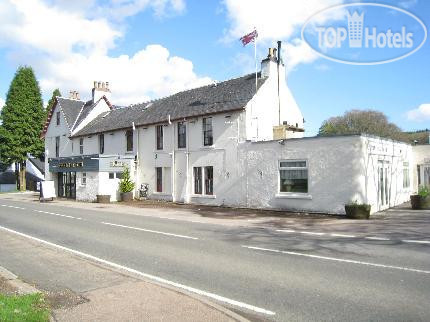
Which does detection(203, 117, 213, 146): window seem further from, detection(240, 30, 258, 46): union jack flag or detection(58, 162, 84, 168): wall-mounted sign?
detection(58, 162, 84, 168): wall-mounted sign

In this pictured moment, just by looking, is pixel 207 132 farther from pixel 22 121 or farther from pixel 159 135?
pixel 22 121

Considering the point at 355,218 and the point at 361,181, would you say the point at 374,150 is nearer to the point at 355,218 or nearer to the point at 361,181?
the point at 361,181

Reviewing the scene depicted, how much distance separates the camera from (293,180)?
828 inches

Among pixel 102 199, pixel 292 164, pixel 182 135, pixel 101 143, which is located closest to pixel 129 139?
pixel 101 143

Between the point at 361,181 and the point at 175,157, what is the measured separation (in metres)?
13.8

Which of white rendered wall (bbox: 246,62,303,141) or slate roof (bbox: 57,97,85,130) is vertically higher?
slate roof (bbox: 57,97,85,130)

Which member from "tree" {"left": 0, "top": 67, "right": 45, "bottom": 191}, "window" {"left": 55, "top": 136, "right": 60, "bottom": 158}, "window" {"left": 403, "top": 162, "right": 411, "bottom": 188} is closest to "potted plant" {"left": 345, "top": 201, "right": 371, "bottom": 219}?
"window" {"left": 403, "top": 162, "right": 411, "bottom": 188}

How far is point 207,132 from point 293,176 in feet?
24.3

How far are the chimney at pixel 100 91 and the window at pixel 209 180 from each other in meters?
21.6

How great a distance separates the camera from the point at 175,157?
92.0ft

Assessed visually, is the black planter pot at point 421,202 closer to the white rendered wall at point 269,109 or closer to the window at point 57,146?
the white rendered wall at point 269,109

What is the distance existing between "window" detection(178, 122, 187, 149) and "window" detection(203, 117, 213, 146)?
199cm

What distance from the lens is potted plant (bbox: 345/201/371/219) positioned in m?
17.4

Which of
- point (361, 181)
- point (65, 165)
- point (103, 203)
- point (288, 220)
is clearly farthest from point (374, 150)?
point (65, 165)
